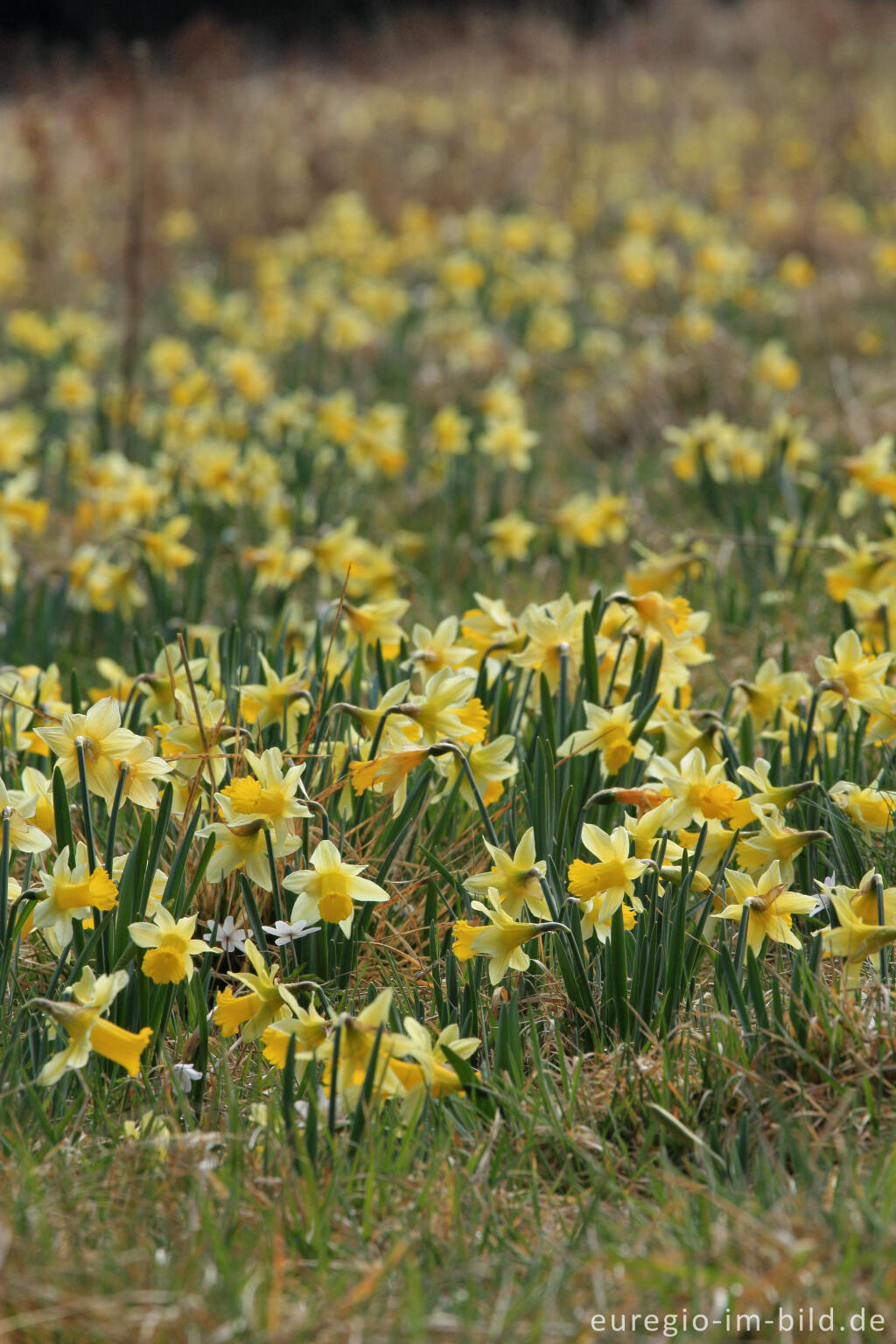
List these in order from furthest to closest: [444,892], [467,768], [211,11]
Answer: [211,11] < [444,892] < [467,768]

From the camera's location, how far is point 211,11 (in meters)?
19.0

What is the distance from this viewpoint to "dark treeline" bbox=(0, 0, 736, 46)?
19.4 meters

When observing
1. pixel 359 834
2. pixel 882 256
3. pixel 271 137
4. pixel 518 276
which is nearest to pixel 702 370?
pixel 882 256

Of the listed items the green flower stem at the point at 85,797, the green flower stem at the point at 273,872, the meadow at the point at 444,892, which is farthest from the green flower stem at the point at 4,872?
the green flower stem at the point at 273,872

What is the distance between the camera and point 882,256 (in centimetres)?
650

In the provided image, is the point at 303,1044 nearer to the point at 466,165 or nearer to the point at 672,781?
the point at 672,781

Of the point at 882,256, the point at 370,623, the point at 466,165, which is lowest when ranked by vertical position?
the point at 370,623

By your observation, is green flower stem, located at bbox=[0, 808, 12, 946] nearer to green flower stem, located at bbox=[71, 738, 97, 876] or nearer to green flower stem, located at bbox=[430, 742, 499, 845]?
green flower stem, located at bbox=[71, 738, 97, 876]

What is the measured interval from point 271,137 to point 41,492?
8.31m

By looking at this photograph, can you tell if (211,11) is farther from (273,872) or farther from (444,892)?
(273,872)

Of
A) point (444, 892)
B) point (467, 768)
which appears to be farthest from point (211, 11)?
point (467, 768)

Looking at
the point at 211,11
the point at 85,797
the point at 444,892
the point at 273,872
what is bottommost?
the point at 444,892

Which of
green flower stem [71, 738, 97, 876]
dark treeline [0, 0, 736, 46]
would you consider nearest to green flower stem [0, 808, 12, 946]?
green flower stem [71, 738, 97, 876]

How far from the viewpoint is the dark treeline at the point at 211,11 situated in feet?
63.7
